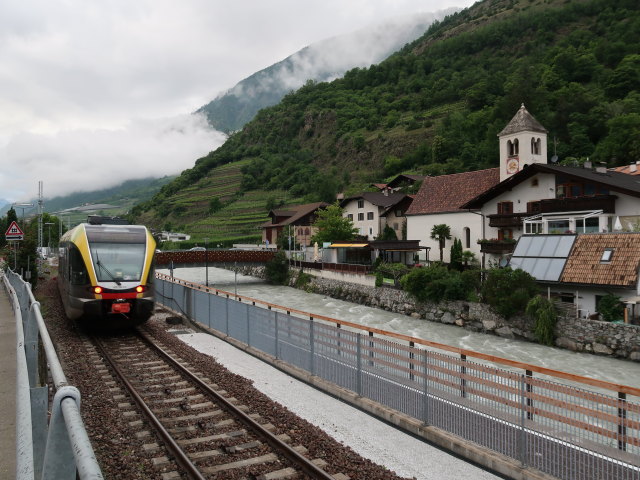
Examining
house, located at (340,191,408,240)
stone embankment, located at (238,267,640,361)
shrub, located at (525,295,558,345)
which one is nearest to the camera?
stone embankment, located at (238,267,640,361)

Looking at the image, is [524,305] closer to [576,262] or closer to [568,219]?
[576,262]

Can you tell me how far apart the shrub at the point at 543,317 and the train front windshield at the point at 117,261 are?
2273 cm

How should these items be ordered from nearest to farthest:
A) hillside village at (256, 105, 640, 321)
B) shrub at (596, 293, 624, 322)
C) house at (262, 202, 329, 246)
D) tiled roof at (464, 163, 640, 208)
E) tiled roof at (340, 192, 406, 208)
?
shrub at (596, 293, 624, 322) → hillside village at (256, 105, 640, 321) → tiled roof at (464, 163, 640, 208) → tiled roof at (340, 192, 406, 208) → house at (262, 202, 329, 246)

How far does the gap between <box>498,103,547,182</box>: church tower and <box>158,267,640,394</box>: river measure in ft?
64.7

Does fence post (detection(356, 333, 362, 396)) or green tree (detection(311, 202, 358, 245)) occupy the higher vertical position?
green tree (detection(311, 202, 358, 245))

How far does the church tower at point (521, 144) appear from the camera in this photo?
48250mm

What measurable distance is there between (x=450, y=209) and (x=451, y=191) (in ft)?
13.3

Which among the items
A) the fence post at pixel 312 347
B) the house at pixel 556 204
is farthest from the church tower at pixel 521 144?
the fence post at pixel 312 347

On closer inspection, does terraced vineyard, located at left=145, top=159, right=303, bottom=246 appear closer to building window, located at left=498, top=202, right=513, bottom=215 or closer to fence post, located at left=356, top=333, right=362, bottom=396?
building window, located at left=498, top=202, right=513, bottom=215

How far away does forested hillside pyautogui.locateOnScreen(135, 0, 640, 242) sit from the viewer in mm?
80562

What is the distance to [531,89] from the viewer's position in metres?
89.9

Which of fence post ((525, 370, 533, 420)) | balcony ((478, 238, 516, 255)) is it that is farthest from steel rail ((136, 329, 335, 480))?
balcony ((478, 238, 516, 255))

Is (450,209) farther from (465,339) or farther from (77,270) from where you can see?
(77,270)

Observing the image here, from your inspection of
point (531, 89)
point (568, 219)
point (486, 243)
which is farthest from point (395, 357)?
point (531, 89)
